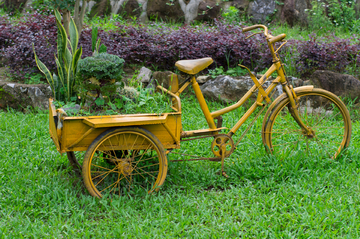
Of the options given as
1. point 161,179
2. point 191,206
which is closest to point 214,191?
point 191,206

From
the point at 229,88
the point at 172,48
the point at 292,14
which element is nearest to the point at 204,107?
the point at 229,88

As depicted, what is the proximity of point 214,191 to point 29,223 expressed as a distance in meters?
1.60

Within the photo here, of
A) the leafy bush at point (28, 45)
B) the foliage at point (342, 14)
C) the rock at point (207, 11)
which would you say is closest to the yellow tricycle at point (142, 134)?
the leafy bush at point (28, 45)

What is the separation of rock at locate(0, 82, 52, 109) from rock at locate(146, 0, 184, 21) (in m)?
4.00

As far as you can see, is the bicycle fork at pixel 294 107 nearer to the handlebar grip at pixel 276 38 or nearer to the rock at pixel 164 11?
the handlebar grip at pixel 276 38

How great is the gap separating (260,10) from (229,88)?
13.5 feet

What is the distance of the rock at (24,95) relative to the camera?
16.8 feet

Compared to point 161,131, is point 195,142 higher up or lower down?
lower down

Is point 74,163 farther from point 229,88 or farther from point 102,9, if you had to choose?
point 102,9

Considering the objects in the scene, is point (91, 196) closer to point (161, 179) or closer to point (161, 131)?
point (161, 179)

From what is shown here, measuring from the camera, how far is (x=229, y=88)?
518 cm

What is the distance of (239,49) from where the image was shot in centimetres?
551

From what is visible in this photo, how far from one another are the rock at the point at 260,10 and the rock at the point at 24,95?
557 cm

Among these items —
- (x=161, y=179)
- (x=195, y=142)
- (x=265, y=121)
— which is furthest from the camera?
(x=195, y=142)
